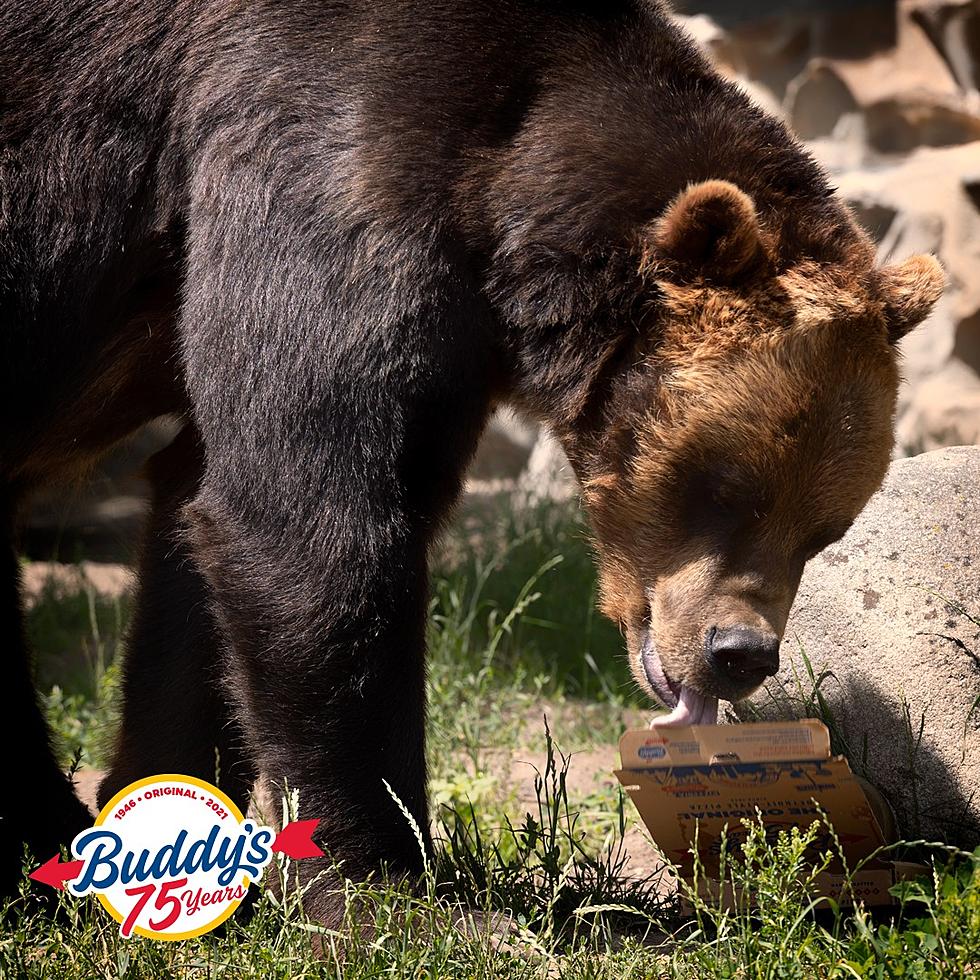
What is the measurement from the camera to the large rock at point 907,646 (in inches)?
168

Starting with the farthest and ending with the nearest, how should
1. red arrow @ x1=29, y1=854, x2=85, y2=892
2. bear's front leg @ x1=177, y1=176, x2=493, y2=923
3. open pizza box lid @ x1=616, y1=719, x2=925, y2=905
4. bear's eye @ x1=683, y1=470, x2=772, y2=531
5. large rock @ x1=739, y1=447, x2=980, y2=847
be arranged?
1. large rock @ x1=739, y1=447, x2=980, y2=847
2. bear's eye @ x1=683, y1=470, x2=772, y2=531
3. open pizza box lid @ x1=616, y1=719, x2=925, y2=905
4. bear's front leg @ x1=177, y1=176, x2=493, y2=923
5. red arrow @ x1=29, y1=854, x2=85, y2=892

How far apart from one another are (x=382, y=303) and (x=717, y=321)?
92cm

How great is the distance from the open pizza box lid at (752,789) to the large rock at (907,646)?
1.23ft

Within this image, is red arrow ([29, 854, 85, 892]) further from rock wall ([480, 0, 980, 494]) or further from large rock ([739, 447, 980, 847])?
rock wall ([480, 0, 980, 494])

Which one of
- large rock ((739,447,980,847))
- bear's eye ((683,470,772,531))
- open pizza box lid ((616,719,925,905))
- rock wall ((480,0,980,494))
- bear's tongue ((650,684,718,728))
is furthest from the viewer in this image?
rock wall ((480,0,980,494))

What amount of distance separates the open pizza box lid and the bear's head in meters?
0.23

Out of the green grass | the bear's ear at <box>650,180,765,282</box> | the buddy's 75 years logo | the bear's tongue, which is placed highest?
the bear's ear at <box>650,180,765,282</box>

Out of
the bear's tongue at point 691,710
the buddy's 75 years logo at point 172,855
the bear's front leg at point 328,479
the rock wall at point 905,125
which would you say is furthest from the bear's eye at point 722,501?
the rock wall at point 905,125

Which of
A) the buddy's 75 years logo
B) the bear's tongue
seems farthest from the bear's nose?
the buddy's 75 years logo

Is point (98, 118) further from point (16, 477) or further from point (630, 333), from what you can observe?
point (630, 333)

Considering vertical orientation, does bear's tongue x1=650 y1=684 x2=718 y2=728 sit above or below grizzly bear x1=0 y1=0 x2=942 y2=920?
below

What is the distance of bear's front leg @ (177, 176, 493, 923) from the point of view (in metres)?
3.55

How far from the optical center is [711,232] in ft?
12.1

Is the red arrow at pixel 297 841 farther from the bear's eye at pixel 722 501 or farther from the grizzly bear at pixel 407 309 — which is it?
the bear's eye at pixel 722 501
